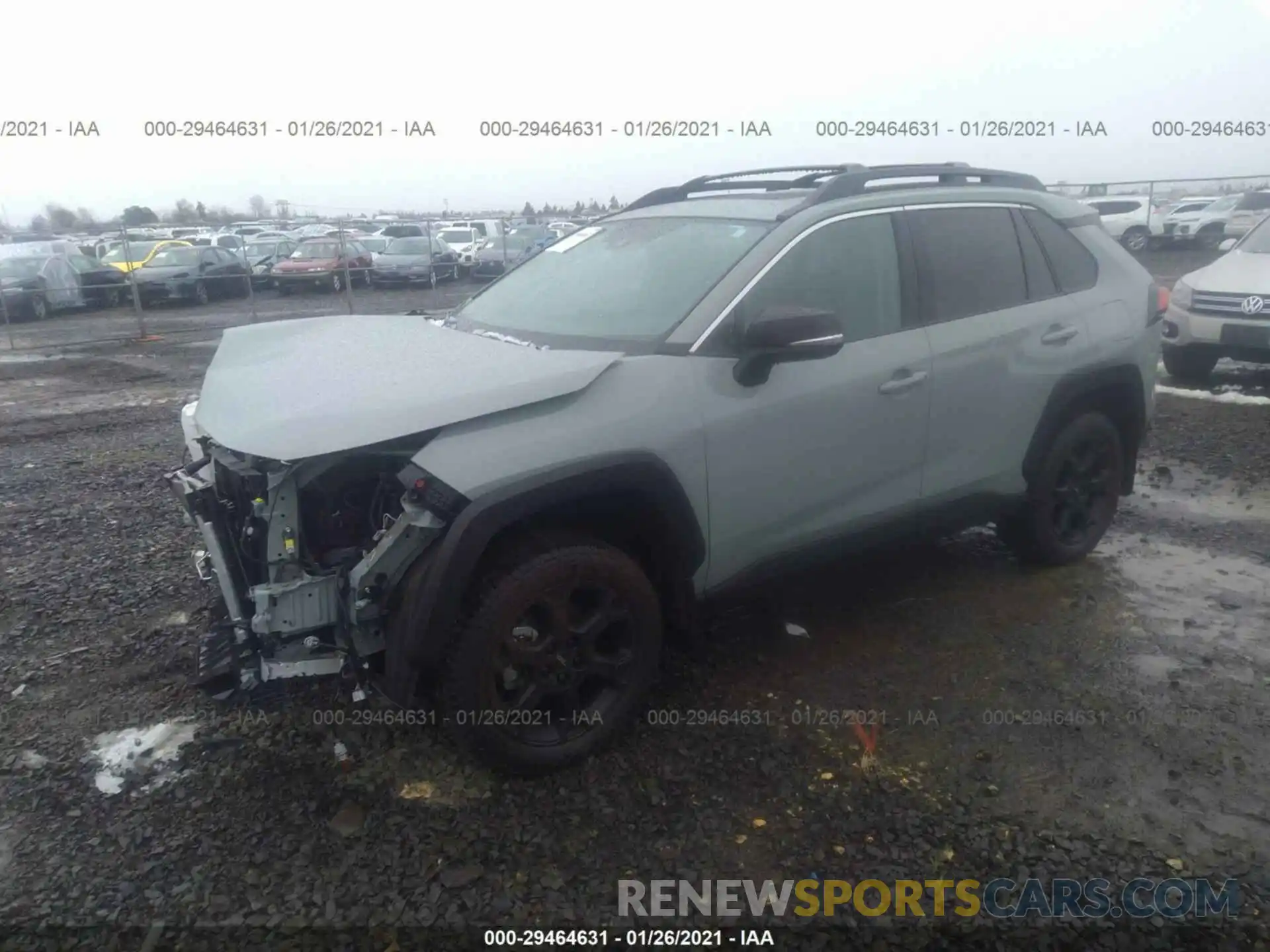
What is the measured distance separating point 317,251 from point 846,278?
830 inches

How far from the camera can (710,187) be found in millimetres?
4559

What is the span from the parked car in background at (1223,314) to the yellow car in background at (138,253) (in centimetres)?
2019

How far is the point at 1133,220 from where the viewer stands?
24.2 m

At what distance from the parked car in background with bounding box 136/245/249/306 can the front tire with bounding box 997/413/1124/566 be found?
19.1m

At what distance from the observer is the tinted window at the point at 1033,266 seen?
416 centimetres

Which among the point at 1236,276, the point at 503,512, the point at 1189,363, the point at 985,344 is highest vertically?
the point at 985,344

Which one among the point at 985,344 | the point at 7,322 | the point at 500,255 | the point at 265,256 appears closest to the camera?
the point at 985,344

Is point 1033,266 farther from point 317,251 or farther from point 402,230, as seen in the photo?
point 402,230

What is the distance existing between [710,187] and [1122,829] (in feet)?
10.6

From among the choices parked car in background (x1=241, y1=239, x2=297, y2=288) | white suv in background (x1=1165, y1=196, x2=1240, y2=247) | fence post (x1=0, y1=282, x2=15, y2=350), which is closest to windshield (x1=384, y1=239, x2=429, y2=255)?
parked car in background (x1=241, y1=239, x2=297, y2=288)

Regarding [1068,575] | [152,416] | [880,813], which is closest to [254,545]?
[880,813]

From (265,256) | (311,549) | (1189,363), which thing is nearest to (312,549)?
(311,549)

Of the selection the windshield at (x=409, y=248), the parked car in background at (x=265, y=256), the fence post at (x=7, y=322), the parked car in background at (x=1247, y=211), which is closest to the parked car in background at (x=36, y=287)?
the fence post at (x=7, y=322)

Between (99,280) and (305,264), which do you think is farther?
(305,264)
